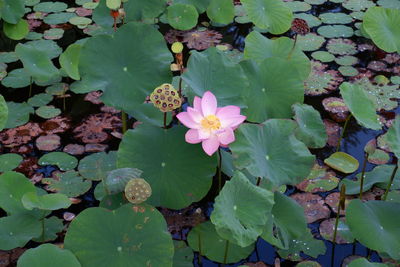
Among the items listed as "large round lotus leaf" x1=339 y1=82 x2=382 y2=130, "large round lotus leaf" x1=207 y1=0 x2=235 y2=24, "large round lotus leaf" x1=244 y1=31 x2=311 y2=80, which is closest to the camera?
"large round lotus leaf" x1=339 y1=82 x2=382 y2=130

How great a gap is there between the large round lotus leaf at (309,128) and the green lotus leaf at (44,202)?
0.85m

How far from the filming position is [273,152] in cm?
178

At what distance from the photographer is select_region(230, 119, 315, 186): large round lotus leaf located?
5.60 feet

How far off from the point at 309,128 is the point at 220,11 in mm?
1437

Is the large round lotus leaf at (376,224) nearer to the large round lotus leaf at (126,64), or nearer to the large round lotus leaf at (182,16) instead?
the large round lotus leaf at (126,64)

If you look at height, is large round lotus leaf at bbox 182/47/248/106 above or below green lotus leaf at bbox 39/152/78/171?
above

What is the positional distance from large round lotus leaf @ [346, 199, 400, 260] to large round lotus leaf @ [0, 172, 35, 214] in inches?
43.2

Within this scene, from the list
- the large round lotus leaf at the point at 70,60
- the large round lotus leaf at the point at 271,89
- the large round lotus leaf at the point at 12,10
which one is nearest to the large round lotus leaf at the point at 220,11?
the large round lotus leaf at the point at 70,60

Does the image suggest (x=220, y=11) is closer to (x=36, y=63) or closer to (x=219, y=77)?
(x=36, y=63)

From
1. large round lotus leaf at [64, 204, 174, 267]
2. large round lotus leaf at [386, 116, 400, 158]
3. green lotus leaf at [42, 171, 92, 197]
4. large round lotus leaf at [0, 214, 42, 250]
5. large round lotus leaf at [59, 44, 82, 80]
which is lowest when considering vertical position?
green lotus leaf at [42, 171, 92, 197]

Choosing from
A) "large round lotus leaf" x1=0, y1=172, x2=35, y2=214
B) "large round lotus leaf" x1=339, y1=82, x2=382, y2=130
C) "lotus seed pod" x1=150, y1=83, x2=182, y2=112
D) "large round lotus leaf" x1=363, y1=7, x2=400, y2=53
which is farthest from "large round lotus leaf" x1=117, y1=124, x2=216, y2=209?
"large round lotus leaf" x1=363, y1=7, x2=400, y2=53

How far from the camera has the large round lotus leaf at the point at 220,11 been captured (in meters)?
3.26

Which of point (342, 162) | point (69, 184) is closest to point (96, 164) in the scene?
point (69, 184)

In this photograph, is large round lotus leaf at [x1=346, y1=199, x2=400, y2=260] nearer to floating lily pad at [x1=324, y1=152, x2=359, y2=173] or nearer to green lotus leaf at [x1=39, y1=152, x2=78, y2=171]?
floating lily pad at [x1=324, y1=152, x2=359, y2=173]
